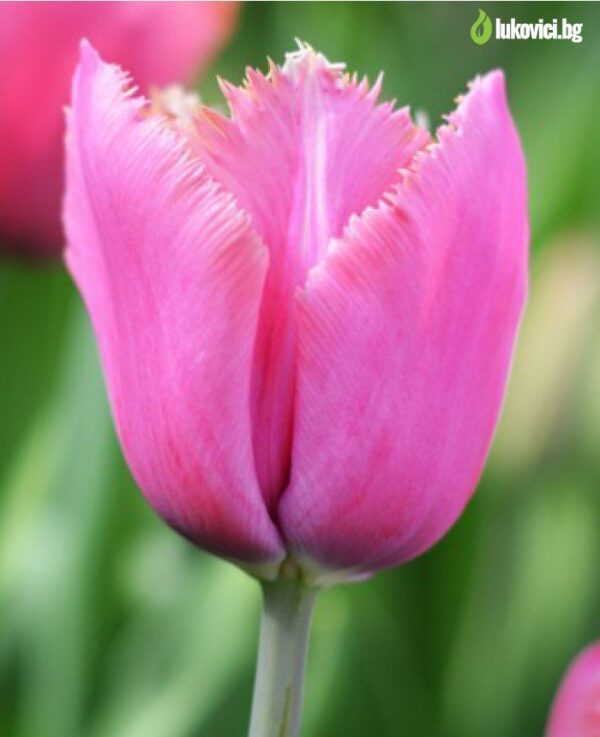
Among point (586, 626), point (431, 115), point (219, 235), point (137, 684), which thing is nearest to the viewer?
point (219, 235)

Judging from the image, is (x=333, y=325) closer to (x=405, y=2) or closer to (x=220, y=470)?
(x=220, y=470)

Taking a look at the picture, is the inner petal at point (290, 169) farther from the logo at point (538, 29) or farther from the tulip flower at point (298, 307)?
the logo at point (538, 29)

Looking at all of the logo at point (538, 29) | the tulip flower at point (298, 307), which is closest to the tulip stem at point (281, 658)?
the tulip flower at point (298, 307)

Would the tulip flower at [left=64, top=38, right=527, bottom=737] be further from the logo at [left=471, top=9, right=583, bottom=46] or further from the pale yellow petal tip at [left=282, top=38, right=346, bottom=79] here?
the logo at [left=471, top=9, right=583, bottom=46]

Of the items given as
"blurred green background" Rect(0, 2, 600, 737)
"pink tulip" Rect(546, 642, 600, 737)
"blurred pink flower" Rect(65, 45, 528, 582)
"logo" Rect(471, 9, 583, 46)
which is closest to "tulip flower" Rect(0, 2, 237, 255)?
"blurred green background" Rect(0, 2, 600, 737)

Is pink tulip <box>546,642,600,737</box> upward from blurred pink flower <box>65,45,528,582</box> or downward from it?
downward

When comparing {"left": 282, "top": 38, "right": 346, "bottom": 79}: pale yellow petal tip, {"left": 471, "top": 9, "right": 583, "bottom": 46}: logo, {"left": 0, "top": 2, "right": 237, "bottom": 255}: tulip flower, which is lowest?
A: {"left": 282, "top": 38, "right": 346, "bottom": 79}: pale yellow petal tip

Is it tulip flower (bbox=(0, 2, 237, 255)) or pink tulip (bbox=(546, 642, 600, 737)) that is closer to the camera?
pink tulip (bbox=(546, 642, 600, 737))

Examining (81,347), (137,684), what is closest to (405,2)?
(81,347)
